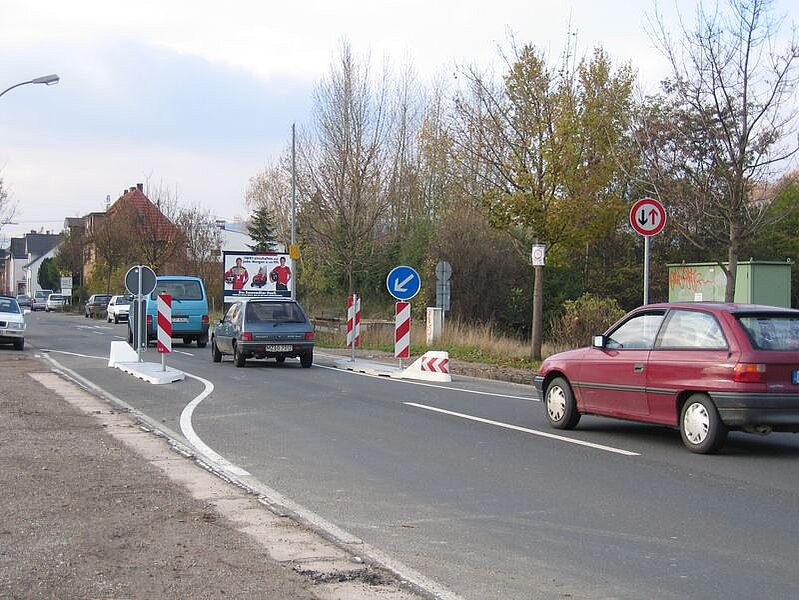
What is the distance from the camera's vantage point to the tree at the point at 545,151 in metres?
23.0

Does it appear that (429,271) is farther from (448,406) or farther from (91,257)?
(91,257)

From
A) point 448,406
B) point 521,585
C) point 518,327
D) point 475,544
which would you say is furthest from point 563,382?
point 518,327

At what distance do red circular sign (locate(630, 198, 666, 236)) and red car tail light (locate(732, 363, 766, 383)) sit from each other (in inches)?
278

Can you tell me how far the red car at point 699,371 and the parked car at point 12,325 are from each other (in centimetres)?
2258

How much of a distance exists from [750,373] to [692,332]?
0.95 m

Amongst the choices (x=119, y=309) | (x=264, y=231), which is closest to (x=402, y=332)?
(x=119, y=309)

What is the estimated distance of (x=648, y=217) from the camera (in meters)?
16.8

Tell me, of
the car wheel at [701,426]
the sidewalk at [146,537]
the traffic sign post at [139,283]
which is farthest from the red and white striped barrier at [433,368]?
the sidewalk at [146,537]

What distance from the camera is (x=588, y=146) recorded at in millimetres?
23172

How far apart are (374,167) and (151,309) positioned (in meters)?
11.8

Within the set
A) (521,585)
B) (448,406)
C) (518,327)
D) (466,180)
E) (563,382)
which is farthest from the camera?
(518,327)

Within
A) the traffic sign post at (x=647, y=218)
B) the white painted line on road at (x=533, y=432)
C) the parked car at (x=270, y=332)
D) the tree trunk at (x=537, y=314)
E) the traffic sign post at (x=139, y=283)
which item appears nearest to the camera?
the white painted line on road at (x=533, y=432)

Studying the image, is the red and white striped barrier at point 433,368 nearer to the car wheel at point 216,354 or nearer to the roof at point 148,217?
the car wheel at point 216,354

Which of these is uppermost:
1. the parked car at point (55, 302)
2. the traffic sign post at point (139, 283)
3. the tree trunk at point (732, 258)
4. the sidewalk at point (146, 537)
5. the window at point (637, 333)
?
the tree trunk at point (732, 258)
